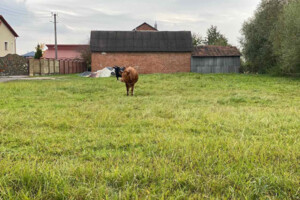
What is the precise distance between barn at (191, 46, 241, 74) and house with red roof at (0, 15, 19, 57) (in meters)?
27.7

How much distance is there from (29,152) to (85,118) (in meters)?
2.46

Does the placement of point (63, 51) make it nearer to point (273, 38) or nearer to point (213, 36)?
point (213, 36)

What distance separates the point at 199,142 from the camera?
13.0 ft

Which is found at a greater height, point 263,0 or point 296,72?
point 263,0

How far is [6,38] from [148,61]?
22552mm

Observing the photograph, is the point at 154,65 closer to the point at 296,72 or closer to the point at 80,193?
the point at 296,72

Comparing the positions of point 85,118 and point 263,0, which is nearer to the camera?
point 85,118

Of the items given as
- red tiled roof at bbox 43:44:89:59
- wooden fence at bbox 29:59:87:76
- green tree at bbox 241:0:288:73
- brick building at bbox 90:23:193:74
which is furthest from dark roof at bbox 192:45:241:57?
red tiled roof at bbox 43:44:89:59

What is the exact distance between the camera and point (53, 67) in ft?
107

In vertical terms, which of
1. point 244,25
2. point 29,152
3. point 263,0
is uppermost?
point 263,0

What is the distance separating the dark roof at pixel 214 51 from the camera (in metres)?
35.5

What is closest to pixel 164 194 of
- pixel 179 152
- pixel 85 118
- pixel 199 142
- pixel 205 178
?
pixel 205 178

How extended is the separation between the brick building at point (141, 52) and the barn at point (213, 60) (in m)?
1.08

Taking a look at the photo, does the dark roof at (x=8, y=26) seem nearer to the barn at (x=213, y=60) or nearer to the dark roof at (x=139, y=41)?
the dark roof at (x=139, y=41)
